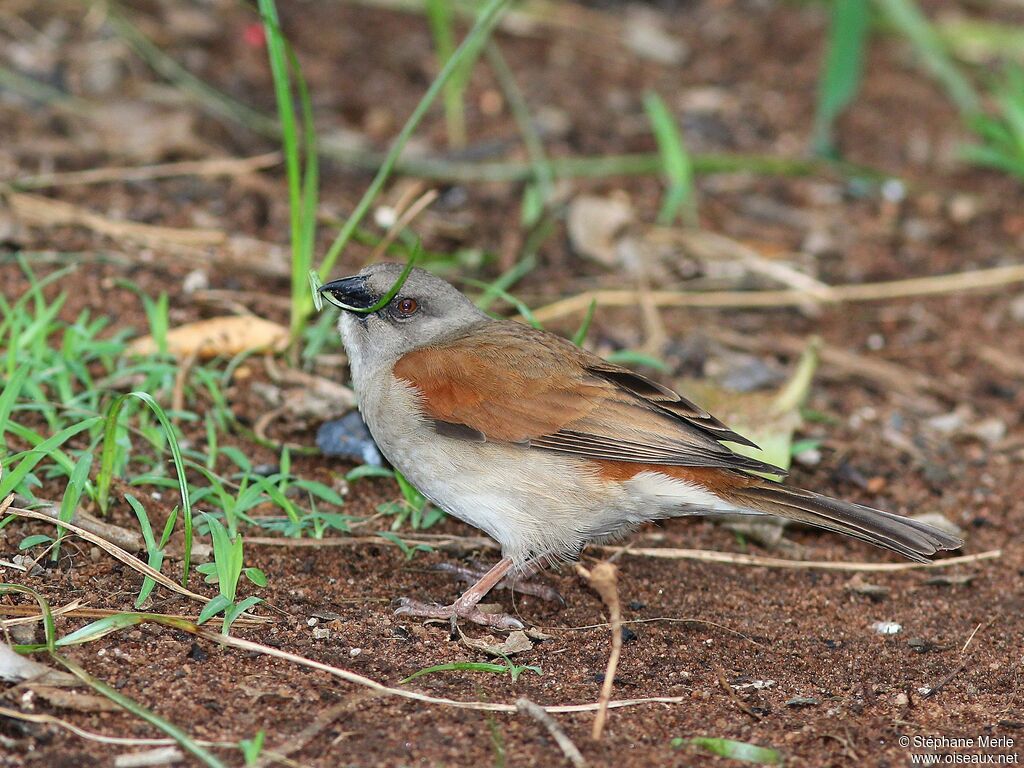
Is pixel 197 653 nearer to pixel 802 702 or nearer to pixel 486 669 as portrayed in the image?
pixel 486 669

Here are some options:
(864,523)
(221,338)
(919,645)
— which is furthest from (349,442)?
(919,645)

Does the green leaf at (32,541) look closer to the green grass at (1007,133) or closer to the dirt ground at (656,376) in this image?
the dirt ground at (656,376)

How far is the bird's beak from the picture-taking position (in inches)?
185

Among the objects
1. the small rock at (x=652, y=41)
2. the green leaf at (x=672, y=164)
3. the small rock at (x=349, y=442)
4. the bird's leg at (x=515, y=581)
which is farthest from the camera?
the small rock at (x=652, y=41)

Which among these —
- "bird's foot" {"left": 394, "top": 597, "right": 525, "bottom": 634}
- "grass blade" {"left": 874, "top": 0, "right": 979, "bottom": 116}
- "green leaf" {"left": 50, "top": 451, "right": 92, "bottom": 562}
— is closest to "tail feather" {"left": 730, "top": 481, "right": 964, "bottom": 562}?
"bird's foot" {"left": 394, "top": 597, "right": 525, "bottom": 634}

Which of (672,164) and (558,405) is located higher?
(672,164)

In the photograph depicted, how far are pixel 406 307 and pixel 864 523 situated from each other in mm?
1921

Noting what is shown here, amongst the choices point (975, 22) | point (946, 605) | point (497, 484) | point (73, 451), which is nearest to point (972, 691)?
point (946, 605)

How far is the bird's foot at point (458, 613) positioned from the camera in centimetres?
404

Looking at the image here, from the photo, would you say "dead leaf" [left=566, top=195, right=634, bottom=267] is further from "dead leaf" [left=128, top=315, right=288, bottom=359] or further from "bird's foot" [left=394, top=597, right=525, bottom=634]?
"bird's foot" [left=394, top=597, right=525, bottom=634]

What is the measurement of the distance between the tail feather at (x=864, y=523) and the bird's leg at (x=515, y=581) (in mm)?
826

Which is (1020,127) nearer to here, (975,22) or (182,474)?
(975,22)

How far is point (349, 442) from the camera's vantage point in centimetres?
492

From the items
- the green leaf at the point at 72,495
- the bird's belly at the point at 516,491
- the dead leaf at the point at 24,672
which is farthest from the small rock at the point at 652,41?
the dead leaf at the point at 24,672
